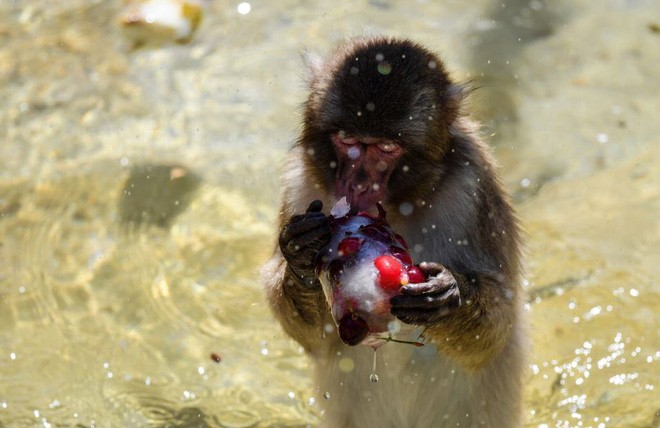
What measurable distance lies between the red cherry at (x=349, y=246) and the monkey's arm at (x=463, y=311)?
23 centimetres

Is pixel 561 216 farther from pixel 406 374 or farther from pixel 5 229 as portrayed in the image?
pixel 5 229

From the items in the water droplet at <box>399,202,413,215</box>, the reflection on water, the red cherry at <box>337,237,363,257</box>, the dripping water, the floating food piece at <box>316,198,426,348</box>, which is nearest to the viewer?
the floating food piece at <box>316,198,426,348</box>

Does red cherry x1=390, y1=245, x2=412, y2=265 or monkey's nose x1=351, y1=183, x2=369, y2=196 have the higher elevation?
monkey's nose x1=351, y1=183, x2=369, y2=196

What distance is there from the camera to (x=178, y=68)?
8.31 meters

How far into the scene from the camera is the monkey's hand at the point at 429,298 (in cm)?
382

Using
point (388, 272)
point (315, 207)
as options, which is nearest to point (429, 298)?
point (388, 272)

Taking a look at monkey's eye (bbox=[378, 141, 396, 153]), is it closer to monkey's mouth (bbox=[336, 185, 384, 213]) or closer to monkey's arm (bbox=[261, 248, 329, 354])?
monkey's mouth (bbox=[336, 185, 384, 213])

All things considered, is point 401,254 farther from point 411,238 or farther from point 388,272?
point 411,238

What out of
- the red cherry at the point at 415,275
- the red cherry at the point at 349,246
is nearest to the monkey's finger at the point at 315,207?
the red cherry at the point at 349,246

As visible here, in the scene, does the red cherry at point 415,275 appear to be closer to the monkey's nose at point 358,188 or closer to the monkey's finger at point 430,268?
the monkey's finger at point 430,268

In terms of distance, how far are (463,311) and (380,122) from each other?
85 centimetres

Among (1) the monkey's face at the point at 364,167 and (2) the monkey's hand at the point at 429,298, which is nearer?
(2) the monkey's hand at the point at 429,298

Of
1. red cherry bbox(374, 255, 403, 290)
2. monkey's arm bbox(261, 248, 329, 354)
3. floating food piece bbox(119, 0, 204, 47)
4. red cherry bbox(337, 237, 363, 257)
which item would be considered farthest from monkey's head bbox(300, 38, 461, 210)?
floating food piece bbox(119, 0, 204, 47)

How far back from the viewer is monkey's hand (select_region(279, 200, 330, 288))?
4.00 m
